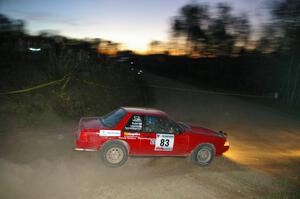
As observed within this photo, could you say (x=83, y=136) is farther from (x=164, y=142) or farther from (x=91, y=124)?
(x=164, y=142)

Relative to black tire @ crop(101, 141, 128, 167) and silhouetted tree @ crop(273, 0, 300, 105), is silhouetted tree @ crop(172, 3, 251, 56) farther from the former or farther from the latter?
black tire @ crop(101, 141, 128, 167)

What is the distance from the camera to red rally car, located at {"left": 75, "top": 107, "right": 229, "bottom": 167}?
769cm

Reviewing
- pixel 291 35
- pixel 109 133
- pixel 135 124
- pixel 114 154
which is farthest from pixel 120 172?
pixel 291 35

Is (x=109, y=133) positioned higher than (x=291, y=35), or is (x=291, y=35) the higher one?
(x=291, y=35)

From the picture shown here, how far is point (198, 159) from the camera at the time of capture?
8578 mm

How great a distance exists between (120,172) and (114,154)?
0.51 meters

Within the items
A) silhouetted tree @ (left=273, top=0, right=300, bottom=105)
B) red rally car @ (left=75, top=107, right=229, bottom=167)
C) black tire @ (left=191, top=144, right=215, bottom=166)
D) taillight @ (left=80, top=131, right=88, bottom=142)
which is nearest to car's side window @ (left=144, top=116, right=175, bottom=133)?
red rally car @ (left=75, top=107, right=229, bottom=167)

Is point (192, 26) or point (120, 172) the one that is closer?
point (120, 172)

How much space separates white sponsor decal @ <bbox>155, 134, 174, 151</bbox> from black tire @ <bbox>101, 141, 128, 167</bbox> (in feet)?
2.86

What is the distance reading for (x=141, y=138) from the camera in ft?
26.0

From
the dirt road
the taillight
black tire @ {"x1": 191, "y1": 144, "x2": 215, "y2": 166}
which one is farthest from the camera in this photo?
black tire @ {"x1": 191, "y1": 144, "x2": 215, "y2": 166}

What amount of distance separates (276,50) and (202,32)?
1602 cm

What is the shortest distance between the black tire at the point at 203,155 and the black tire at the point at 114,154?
2.00 m

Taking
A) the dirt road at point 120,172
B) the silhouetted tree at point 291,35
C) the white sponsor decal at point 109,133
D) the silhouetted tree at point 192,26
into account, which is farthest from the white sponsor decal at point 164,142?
the silhouetted tree at point 192,26
